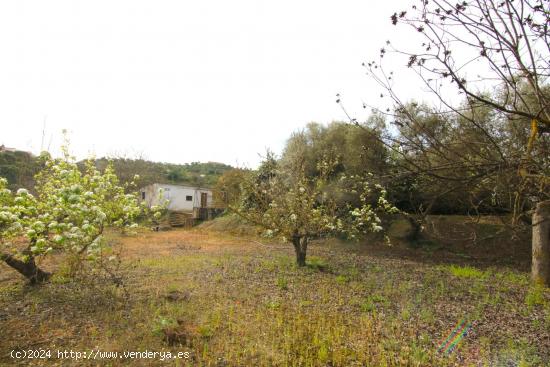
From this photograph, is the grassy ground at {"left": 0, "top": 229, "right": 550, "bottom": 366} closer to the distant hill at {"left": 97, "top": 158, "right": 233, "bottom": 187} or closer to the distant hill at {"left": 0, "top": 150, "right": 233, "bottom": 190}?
the distant hill at {"left": 0, "top": 150, "right": 233, "bottom": 190}

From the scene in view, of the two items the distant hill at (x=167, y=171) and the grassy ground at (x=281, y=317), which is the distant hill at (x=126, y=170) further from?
the grassy ground at (x=281, y=317)

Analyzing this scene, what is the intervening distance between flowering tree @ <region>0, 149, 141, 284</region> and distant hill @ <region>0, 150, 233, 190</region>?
7087mm

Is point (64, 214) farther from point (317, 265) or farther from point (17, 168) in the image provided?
point (17, 168)

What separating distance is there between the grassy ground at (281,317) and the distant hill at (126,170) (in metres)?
7.77

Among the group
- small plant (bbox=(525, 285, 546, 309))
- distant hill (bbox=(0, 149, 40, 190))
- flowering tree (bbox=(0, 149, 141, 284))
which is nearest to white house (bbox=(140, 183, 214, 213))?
distant hill (bbox=(0, 149, 40, 190))

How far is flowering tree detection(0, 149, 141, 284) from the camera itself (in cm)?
372

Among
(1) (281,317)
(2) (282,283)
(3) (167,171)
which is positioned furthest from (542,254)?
(3) (167,171)

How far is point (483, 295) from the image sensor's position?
5.60 meters

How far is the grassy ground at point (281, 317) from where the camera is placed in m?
3.36

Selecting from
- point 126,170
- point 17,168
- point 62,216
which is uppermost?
point 126,170

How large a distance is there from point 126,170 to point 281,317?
2788 cm

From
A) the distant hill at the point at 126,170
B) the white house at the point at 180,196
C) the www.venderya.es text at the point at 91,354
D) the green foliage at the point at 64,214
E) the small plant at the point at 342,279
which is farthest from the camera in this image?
the white house at the point at 180,196

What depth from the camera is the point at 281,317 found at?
430cm

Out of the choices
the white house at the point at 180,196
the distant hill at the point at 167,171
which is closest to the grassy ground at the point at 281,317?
the distant hill at the point at 167,171
